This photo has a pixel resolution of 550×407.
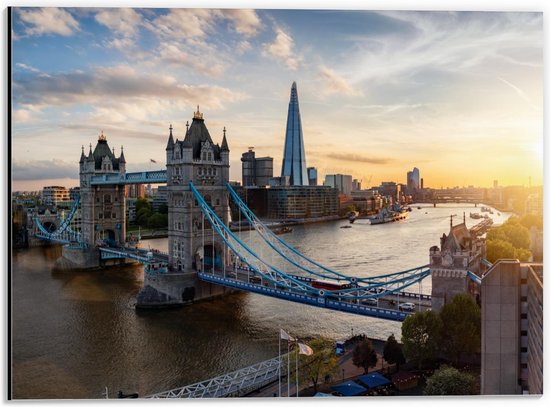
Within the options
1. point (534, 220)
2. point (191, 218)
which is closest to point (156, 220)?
point (191, 218)

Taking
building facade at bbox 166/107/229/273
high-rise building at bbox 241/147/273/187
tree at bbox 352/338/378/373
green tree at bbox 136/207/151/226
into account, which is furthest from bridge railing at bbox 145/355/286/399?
green tree at bbox 136/207/151/226

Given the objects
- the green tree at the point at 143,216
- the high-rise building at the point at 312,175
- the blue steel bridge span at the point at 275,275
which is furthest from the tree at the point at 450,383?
the green tree at the point at 143,216

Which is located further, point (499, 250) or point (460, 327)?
point (499, 250)

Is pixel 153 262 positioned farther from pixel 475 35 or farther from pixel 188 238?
pixel 475 35

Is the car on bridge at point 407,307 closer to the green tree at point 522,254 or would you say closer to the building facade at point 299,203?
the green tree at point 522,254

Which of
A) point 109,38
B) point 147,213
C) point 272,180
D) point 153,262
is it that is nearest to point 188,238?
point 153,262

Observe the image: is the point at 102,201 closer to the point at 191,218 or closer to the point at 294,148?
the point at 191,218
